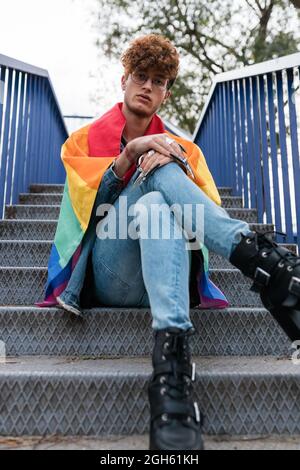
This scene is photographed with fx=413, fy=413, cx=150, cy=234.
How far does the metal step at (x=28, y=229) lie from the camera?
225 cm

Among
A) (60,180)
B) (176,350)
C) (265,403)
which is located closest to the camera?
(176,350)

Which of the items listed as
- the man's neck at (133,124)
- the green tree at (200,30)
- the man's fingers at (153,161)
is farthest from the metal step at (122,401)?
the green tree at (200,30)

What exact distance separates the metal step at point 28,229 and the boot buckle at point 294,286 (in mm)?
1307

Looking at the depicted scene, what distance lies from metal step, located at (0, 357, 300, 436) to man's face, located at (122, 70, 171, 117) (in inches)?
36.6

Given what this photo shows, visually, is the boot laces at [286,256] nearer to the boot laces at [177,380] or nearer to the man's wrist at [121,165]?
the boot laces at [177,380]

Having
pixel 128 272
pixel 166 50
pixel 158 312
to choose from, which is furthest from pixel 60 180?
pixel 158 312

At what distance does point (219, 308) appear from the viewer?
140 centimetres

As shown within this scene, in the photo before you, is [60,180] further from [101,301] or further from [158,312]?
[158,312]

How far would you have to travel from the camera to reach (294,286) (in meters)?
0.97

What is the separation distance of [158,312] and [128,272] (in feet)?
0.94

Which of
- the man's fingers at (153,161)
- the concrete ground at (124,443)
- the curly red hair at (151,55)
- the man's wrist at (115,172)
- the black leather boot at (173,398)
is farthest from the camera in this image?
the curly red hair at (151,55)

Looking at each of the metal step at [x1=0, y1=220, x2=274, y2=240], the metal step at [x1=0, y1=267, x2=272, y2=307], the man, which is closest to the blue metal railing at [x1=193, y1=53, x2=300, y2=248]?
the metal step at [x1=0, y1=220, x2=274, y2=240]
